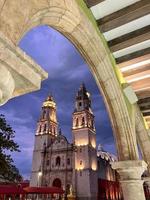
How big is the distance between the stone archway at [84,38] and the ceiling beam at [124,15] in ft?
0.49

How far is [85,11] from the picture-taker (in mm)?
2508

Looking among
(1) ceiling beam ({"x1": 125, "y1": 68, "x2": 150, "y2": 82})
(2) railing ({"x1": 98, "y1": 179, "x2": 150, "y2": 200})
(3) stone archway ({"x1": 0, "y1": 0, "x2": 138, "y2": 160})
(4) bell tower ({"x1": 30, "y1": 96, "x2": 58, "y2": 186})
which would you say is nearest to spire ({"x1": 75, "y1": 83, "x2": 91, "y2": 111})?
(4) bell tower ({"x1": 30, "y1": 96, "x2": 58, "y2": 186})

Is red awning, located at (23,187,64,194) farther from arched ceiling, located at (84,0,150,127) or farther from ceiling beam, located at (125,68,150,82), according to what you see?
arched ceiling, located at (84,0,150,127)

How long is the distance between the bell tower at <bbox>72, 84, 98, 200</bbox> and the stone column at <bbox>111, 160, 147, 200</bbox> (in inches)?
1036

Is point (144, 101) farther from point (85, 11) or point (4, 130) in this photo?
point (4, 130)

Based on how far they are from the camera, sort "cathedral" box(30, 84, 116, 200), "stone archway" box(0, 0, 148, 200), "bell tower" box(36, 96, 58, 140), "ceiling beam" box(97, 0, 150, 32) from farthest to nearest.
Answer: "bell tower" box(36, 96, 58, 140), "cathedral" box(30, 84, 116, 200), "ceiling beam" box(97, 0, 150, 32), "stone archway" box(0, 0, 148, 200)

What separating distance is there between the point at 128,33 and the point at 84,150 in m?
29.0

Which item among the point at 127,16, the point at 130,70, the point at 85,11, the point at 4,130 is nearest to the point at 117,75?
the point at 130,70

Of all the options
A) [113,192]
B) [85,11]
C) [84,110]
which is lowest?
[113,192]

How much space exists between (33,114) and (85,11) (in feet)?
347

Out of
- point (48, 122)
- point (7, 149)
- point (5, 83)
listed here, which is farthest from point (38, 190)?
point (48, 122)

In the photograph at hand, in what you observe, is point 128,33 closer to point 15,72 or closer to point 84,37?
point 84,37

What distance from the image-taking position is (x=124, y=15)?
2662mm

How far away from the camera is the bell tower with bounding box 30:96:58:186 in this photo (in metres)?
31.9
